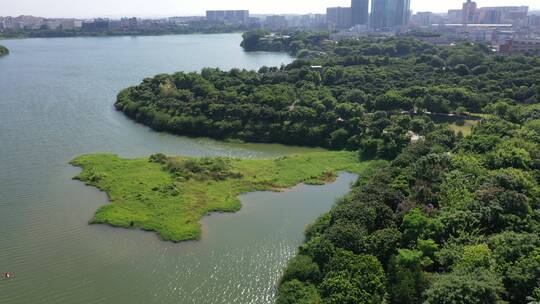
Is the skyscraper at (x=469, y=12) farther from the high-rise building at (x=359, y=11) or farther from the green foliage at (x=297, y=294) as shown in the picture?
the green foliage at (x=297, y=294)

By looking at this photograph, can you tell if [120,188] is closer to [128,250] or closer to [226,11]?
[128,250]

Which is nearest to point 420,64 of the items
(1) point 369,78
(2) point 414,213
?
(1) point 369,78

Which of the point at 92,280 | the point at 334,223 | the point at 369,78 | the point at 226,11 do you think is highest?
the point at 226,11

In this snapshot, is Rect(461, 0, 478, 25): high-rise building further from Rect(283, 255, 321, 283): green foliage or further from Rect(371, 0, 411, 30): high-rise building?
Rect(283, 255, 321, 283): green foliage

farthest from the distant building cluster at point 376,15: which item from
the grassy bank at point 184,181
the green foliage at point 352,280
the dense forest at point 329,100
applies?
the green foliage at point 352,280

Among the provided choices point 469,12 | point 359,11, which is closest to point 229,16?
point 359,11

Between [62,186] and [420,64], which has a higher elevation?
[420,64]
